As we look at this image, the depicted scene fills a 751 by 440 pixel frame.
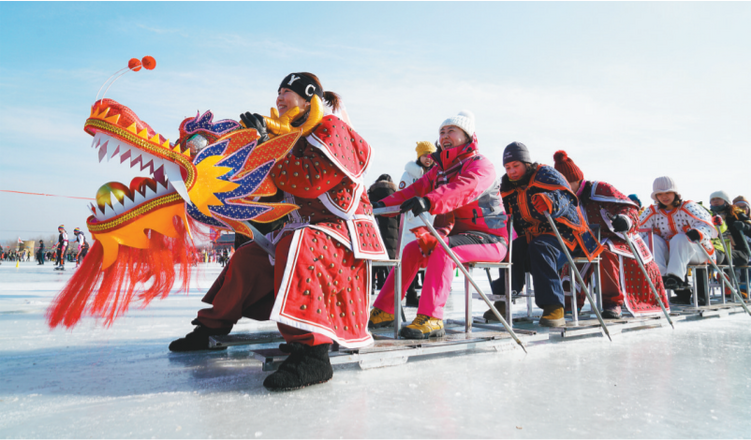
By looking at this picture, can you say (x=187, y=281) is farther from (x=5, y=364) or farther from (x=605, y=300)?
(x=605, y=300)

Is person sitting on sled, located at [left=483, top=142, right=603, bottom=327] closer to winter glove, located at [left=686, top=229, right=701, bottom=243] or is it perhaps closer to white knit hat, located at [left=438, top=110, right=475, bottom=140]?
white knit hat, located at [left=438, top=110, right=475, bottom=140]

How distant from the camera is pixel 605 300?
4.95 meters

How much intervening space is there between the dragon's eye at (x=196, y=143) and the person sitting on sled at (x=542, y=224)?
2.71 m

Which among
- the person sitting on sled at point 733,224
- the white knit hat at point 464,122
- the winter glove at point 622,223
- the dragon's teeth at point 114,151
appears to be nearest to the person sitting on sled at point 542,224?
the winter glove at point 622,223

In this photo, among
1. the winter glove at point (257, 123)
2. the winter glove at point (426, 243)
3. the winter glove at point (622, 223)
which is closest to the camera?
the winter glove at point (257, 123)

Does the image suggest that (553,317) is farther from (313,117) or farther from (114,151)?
(114,151)

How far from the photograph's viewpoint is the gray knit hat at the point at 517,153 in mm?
4125

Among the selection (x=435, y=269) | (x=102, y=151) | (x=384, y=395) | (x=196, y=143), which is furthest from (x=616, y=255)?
(x=102, y=151)

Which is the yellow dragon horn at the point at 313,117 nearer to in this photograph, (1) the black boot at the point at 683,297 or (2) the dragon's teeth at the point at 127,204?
(2) the dragon's teeth at the point at 127,204

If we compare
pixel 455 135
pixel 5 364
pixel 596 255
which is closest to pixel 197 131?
pixel 5 364

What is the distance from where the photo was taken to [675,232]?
20.2 feet

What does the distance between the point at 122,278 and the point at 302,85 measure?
1260 mm

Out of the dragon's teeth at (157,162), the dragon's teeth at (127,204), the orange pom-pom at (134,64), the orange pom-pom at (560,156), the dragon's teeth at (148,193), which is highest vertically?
the orange pom-pom at (560,156)

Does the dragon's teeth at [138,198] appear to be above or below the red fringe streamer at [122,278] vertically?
above
